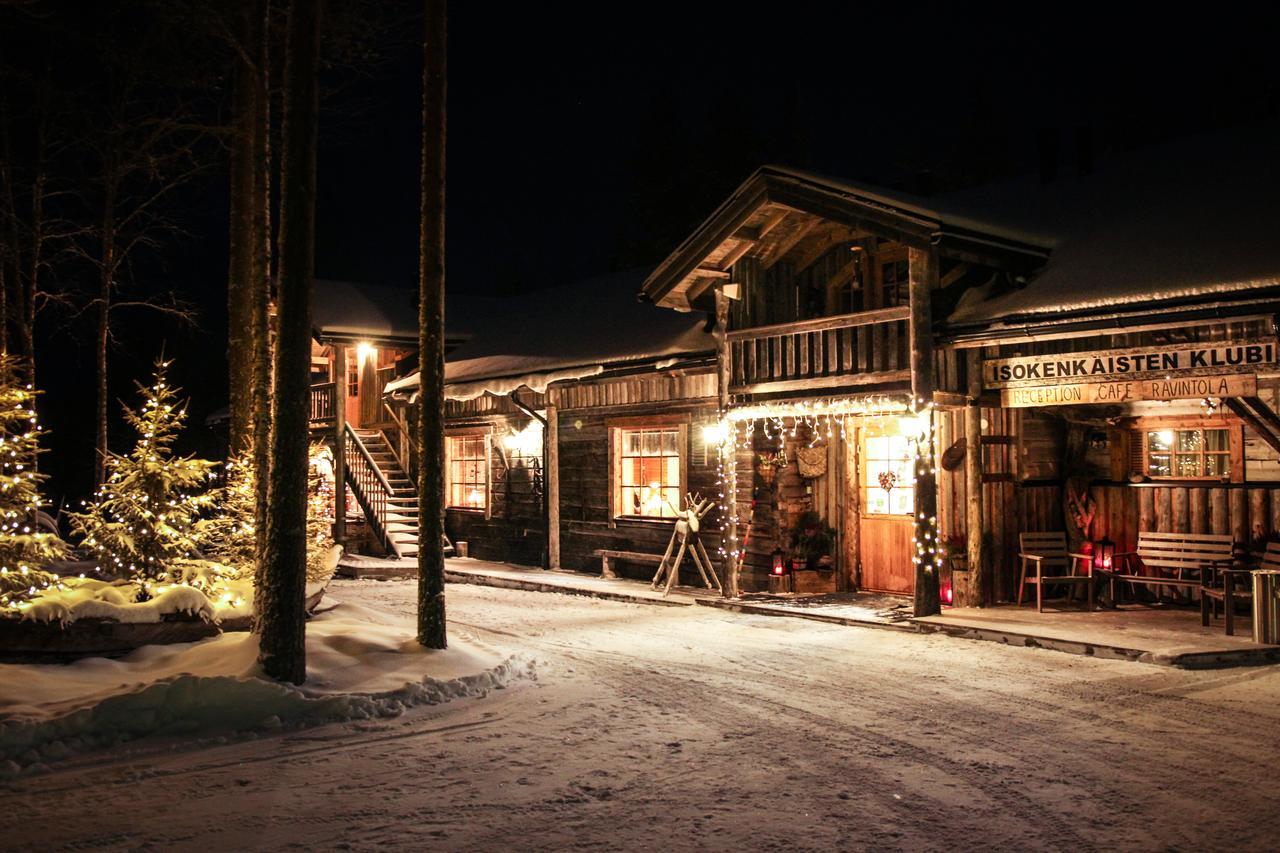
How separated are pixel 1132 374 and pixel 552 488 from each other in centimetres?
1118

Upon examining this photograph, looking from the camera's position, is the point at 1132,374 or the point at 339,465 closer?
the point at 1132,374

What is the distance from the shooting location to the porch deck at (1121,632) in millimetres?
10141

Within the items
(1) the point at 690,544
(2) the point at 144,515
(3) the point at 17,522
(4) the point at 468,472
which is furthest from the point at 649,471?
(3) the point at 17,522

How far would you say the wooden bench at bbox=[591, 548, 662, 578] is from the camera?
17875mm

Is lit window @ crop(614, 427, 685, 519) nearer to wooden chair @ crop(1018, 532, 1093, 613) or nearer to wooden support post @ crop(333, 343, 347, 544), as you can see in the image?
wooden chair @ crop(1018, 532, 1093, 613)

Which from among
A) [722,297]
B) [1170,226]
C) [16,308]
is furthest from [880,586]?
[16,308]

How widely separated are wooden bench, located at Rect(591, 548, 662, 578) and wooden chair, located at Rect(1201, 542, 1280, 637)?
8.28 metres

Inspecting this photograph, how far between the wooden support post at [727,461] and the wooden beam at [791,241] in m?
0.87

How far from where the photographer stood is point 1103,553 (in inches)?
541

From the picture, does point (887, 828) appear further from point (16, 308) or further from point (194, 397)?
point (194, 397)

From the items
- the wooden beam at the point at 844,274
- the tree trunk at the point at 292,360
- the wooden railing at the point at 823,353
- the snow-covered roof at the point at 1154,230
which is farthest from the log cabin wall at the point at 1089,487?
the tree trunk at the point at 292,360

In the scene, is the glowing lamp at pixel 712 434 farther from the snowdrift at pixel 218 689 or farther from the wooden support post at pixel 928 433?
the snowdrift at pixel 218 689

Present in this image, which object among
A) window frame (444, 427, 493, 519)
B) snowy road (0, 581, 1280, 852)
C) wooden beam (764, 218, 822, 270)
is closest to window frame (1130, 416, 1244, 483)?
snowy road (0, 581, 1280, 852)

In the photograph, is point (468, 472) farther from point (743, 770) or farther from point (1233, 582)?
point (743, 770)
